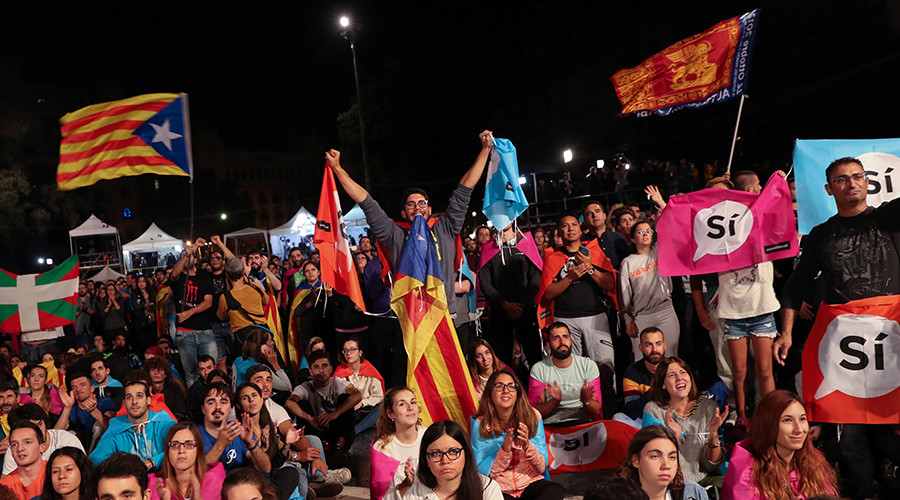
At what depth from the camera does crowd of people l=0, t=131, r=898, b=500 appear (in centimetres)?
379

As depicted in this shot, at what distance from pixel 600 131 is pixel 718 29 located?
14289 mm

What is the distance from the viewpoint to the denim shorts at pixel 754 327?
16.9ft

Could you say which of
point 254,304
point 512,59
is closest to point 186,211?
point 512,59

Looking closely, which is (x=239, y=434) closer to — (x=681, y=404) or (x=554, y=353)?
(x=554, y=353)

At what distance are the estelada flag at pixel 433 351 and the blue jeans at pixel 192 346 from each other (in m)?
4.08

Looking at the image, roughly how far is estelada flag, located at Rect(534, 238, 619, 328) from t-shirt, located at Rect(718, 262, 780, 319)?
1.19m

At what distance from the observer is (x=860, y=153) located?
5.54 m

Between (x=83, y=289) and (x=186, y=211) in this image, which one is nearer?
(x=83, y=289)

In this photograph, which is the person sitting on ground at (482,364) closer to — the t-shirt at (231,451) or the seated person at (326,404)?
the seated person at (326,404)

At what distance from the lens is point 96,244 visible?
113 feet

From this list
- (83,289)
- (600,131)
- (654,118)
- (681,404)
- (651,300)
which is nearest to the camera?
(681,404)

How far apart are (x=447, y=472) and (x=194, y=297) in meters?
5.63

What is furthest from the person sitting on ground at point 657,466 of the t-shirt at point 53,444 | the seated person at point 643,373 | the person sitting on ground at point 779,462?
the t-shirt at point 53,444

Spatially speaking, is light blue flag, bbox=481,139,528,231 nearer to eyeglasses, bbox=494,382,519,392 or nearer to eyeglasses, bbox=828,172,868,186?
eyeglasses, bbox=494,382,519,392
